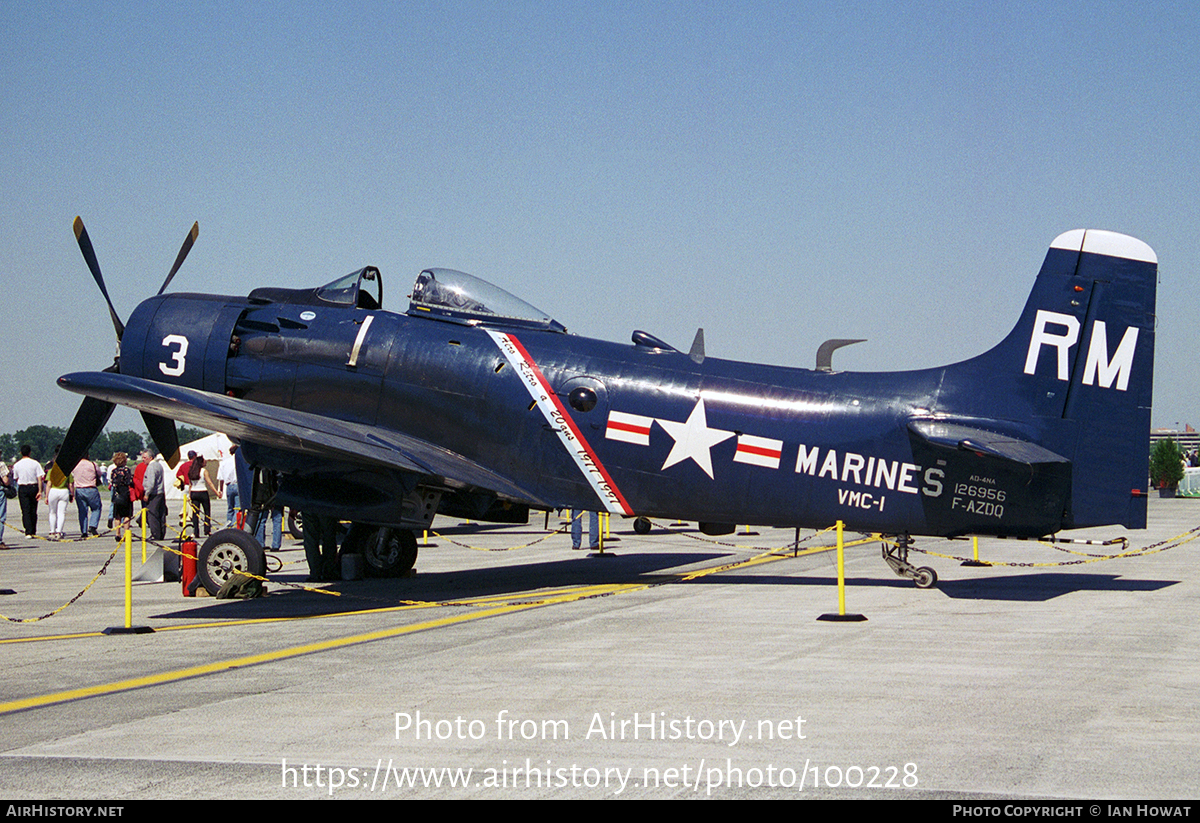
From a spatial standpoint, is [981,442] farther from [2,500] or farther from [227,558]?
[2,500]

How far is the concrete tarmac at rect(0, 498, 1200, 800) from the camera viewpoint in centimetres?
554

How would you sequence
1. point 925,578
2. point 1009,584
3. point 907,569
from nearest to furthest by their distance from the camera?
1. point 925,578
2. point 907,569
3. point 1009,584

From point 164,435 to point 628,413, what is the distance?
6.97 m

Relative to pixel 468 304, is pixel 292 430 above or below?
below

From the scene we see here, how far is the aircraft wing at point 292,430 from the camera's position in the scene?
12117 millimetres

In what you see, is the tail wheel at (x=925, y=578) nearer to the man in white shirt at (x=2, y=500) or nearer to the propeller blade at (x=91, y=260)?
the propeller blade at (x=91, y=260)

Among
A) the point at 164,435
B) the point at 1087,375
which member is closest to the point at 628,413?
the point at 1087,375

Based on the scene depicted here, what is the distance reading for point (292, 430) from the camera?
12.9m

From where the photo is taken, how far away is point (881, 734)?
6418 millimetres

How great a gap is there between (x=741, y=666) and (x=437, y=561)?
1210cm

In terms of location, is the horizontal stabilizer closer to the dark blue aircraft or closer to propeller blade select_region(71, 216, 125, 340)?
the dark blue aircraft

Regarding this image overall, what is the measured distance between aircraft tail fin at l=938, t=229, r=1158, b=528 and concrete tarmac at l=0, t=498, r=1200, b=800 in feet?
4.60

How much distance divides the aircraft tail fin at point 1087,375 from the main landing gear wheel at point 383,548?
8.19m

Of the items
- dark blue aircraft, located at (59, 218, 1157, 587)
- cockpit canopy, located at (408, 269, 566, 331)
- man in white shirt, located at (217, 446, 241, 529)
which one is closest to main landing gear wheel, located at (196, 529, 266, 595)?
dark blue aircraft, located at (59, 218, 1157, 587)
